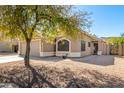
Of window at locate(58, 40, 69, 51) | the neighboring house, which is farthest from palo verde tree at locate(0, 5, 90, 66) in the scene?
window at locate(58, 40, 69, 51)

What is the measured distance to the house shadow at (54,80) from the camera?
8.80 meters

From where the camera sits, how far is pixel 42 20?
37.9 ft

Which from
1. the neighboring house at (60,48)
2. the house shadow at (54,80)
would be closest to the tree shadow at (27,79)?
the house shadow at (54,80)

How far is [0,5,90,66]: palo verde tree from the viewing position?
1022cm

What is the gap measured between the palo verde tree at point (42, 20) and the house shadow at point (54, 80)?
7.62 ft

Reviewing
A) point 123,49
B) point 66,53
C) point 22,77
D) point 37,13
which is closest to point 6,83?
point 22,77

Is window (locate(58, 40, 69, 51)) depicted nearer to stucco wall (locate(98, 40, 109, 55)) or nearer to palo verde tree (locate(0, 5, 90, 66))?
stucco wall (locate(98, 40, 109, 55))

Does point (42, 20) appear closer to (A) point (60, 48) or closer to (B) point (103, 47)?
(A) point (60, 48)

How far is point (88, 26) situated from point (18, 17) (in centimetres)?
379

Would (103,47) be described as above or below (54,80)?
above

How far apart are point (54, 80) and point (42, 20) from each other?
143 inches

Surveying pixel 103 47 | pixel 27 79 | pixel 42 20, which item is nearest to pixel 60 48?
pixel 103 47

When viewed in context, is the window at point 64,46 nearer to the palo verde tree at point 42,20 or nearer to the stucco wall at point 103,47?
the stucco wall at point 103,47
